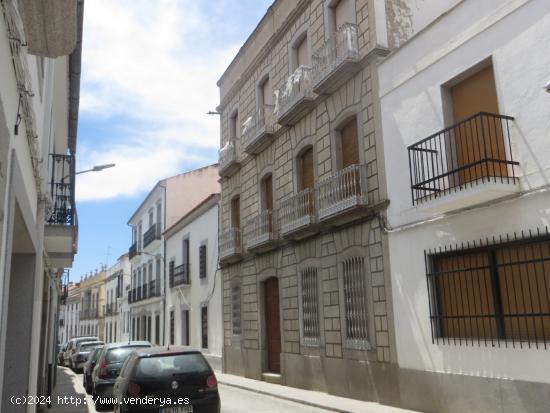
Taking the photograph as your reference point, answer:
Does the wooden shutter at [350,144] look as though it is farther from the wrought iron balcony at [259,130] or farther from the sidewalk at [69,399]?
the sidewalk at [69,399]

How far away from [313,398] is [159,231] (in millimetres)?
21795

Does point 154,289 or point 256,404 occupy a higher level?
point 154,289

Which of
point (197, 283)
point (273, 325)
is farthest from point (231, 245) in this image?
point (197, 283)

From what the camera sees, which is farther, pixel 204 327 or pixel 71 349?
pixel 71 349

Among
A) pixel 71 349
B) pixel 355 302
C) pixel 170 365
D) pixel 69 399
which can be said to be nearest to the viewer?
pixel 170 365

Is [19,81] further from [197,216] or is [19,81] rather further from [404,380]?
[197,216]

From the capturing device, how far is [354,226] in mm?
12312

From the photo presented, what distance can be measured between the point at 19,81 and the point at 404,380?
8424mm

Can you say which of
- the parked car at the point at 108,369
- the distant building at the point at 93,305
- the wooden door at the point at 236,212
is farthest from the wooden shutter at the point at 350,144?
the distant building at the point at 93,305

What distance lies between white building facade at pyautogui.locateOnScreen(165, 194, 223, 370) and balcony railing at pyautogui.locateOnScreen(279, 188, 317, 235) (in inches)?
275

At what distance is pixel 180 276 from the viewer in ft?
87.6

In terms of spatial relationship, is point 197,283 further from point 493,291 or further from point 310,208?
point 493,291

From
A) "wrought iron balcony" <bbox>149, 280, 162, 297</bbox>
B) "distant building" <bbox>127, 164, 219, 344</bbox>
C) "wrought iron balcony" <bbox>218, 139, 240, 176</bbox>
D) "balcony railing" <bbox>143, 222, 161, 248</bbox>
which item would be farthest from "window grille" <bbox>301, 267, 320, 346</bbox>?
"balcony railing" <bbox>143, 222, 161, 248</bbox>

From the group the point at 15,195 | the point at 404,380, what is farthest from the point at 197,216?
the point at 15,195
